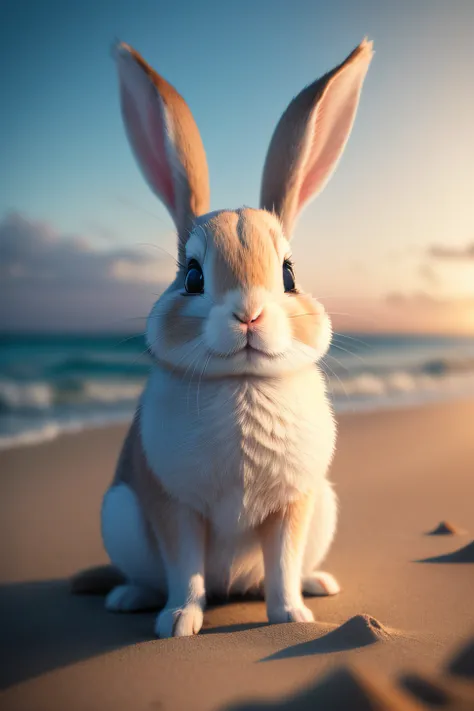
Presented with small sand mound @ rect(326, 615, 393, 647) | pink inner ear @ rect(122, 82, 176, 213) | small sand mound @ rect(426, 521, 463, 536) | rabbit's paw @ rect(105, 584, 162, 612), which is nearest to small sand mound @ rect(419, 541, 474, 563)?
small sand mound @ rect(426, 521, 463, 536)

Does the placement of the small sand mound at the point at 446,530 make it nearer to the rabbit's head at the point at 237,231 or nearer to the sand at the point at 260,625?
the sand at the point at 260,625

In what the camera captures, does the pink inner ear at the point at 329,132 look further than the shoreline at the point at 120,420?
No

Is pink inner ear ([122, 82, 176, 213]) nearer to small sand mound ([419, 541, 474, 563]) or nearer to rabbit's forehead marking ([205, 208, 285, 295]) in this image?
rabbit's forehead marking ([205, 208, 285, 295])

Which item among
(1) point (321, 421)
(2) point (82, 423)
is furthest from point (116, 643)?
(2) point (82, 423)

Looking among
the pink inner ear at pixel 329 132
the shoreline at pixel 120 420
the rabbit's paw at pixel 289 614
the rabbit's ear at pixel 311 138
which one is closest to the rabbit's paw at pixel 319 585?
the rabbit's paw at pixel 289 614

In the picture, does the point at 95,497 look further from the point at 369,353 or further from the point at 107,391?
the point at 369,353

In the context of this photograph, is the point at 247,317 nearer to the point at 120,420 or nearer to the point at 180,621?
the point at 180,621
